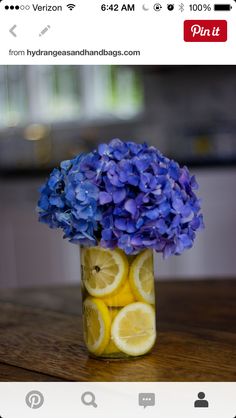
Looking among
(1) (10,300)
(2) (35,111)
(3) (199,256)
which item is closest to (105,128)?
(2) (35,111)

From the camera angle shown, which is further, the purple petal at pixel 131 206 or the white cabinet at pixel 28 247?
the white cabinet at pixel 28 247

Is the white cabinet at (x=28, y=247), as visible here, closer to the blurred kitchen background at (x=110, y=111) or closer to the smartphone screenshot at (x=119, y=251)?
the blurred kitchen background at (x=110, y=111)

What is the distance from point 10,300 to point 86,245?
0.39m

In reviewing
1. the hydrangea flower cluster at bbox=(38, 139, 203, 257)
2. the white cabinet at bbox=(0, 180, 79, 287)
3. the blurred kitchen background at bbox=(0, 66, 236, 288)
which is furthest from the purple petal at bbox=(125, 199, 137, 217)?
the blurred kitchen background at bbox=(0, 66, 236, 288)

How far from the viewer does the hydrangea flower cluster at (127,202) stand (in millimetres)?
626
